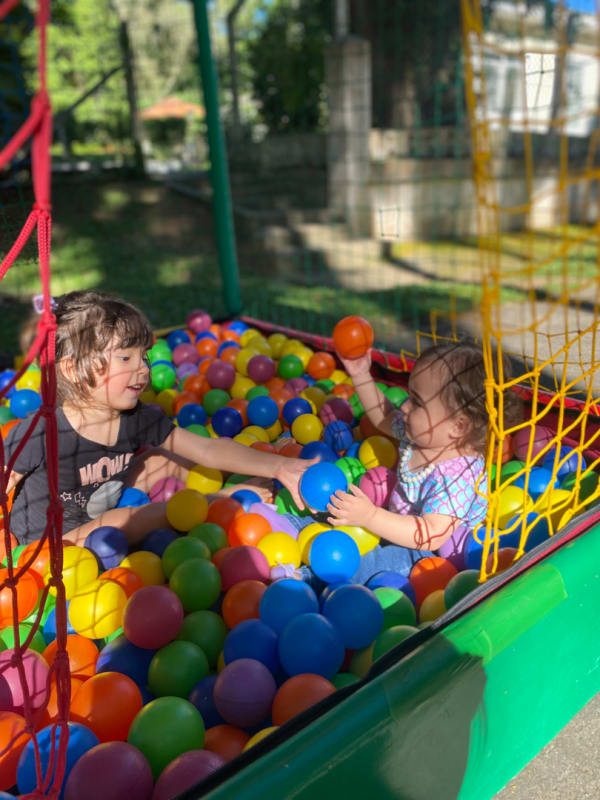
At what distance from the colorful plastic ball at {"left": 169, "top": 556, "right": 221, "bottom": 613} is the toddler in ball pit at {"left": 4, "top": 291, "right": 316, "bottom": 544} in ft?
1.34

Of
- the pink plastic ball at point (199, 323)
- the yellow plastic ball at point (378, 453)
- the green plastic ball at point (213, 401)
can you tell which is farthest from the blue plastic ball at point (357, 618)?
the pink plastic ball at point (199, 323)

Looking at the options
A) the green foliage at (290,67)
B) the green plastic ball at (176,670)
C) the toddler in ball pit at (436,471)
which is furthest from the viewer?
the green foliage at (290,67)

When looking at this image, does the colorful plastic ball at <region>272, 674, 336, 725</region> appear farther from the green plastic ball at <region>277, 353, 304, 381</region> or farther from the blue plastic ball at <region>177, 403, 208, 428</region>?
the green plastic ball at <region>277, 353, 304, 381</region>

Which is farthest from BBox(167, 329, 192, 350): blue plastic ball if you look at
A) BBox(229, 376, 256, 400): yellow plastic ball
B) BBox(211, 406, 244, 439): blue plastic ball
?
BBox(211, 406, 244, 439): blue plastic ball

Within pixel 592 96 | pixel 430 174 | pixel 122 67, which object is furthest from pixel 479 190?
pixel 592 96

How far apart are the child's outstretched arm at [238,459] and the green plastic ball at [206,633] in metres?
0.53

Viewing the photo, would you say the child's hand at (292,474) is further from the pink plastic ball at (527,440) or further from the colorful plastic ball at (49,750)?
the colorful plastic ball at (49,750)

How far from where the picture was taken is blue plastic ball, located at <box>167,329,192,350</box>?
383cm

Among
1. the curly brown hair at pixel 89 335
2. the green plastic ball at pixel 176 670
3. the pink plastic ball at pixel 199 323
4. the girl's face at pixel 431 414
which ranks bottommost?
the green plastic ball at pixel 176 670

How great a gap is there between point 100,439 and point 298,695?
1.10 meters

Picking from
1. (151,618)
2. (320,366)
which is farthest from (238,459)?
(320,366)

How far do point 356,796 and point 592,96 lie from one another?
1135 centimetres

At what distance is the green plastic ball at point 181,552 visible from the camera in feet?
6.21

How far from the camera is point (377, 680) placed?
1.17 m
